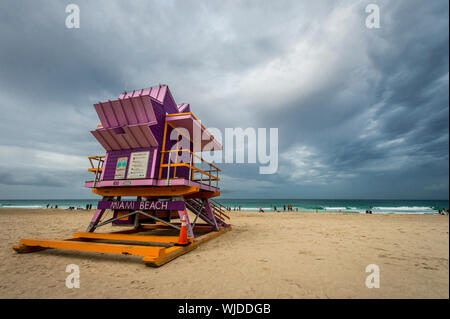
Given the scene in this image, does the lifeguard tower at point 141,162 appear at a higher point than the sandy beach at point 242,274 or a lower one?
higher

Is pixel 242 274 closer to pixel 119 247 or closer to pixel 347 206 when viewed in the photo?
pixel 119 247

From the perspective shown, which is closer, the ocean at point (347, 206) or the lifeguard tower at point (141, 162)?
the lifeguard tower at point (141, 162)

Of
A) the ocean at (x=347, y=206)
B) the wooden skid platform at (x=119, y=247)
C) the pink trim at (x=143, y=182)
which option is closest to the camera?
the wooden skid platform at (x=119, y=247)

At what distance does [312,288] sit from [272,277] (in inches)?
33.1

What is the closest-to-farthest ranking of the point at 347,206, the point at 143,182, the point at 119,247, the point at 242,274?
the point at 242,274
the point at 119,247
the point at 143,182
the point at 347,206

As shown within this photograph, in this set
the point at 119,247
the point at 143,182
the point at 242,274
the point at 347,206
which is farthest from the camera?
the point at 347,206

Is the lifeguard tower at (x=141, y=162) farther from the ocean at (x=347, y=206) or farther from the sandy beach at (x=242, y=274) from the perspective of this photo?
the ocean at (x=347, y=206)

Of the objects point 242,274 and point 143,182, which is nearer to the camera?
point 242,274

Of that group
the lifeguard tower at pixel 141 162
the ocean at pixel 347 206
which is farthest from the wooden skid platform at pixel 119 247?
the ocean at pixel 347 206

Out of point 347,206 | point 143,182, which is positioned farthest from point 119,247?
point 347,206

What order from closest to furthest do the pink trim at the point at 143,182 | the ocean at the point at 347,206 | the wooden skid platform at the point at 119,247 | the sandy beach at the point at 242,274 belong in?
the sandy beach at the point at 242,274, the wooden skid platform at the point at 119,247, the pink trim at the point at 143,182, the ocean at the point at 347,206
